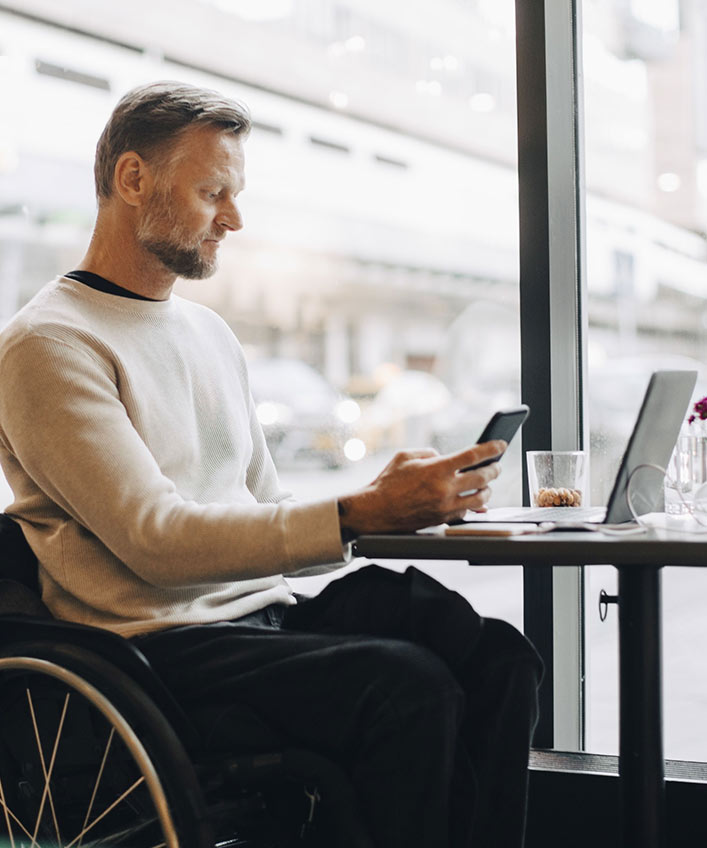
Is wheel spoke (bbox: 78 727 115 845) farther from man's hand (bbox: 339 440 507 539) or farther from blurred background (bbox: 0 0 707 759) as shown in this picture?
blurred background (bbox: 0 0 707 759)

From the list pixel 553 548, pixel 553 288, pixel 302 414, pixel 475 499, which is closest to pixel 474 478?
pixel 475 499

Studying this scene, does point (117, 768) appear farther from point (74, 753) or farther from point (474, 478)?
point (474, 478)

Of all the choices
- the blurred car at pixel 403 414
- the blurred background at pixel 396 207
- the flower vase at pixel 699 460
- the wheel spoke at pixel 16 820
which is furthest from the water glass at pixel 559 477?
the wheel spoke at pixel 16 820

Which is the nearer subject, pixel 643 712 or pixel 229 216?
pixel 643 712

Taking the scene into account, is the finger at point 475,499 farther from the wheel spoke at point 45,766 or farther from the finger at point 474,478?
the wheel spoke at point 45,766

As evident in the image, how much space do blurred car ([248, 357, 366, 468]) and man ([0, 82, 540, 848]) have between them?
2.31 feet

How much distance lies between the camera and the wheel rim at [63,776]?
1362mm

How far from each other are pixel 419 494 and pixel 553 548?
0.21 meters

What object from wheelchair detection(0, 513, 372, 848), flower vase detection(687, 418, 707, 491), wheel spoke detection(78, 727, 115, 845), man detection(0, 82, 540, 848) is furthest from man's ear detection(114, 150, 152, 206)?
flower vase detection(687, 418, 707, 491)

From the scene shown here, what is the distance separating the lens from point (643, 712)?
4.86 ft

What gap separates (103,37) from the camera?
2529 mm

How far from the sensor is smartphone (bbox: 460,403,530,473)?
139 cm

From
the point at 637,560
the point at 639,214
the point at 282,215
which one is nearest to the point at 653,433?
the point at 637,560

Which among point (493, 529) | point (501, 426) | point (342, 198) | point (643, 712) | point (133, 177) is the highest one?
point (342, 198)
